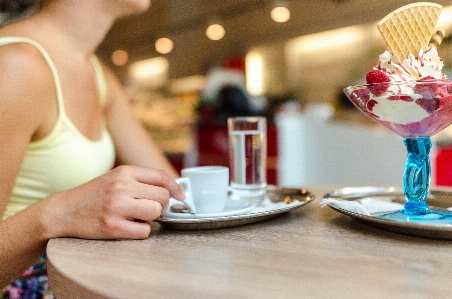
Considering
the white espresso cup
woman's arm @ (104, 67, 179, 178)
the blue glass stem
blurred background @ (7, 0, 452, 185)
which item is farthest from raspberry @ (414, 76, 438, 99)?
blurred background @ (7, 0, 452, 185)

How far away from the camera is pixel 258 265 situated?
465mm

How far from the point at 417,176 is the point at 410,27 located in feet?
0.79

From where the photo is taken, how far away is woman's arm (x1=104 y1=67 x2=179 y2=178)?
1.32 m

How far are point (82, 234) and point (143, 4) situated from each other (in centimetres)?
65

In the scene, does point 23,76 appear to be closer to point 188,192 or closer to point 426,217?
point 188,192

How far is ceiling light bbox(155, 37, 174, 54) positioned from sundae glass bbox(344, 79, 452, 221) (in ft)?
17.2

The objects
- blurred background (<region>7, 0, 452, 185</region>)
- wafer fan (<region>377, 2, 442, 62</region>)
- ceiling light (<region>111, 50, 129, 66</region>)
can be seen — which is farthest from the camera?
ceiling light (<region>111, 50, 129, 66</region>)

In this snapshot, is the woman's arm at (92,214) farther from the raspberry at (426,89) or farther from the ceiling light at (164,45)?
the ceiling light at (164,45)

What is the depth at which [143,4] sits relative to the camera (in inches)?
40.3

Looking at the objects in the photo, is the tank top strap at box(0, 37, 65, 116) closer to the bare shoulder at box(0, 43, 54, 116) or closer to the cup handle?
the bare shoulder at box(0, 43, 54, 116)

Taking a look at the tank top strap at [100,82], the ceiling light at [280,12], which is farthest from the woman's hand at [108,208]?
the ceiling light at [280,12]

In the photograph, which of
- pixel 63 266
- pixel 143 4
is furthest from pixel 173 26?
pixel 63 266

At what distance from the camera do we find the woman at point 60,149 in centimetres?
59

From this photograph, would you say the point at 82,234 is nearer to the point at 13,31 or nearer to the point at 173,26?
the point at 13,31
